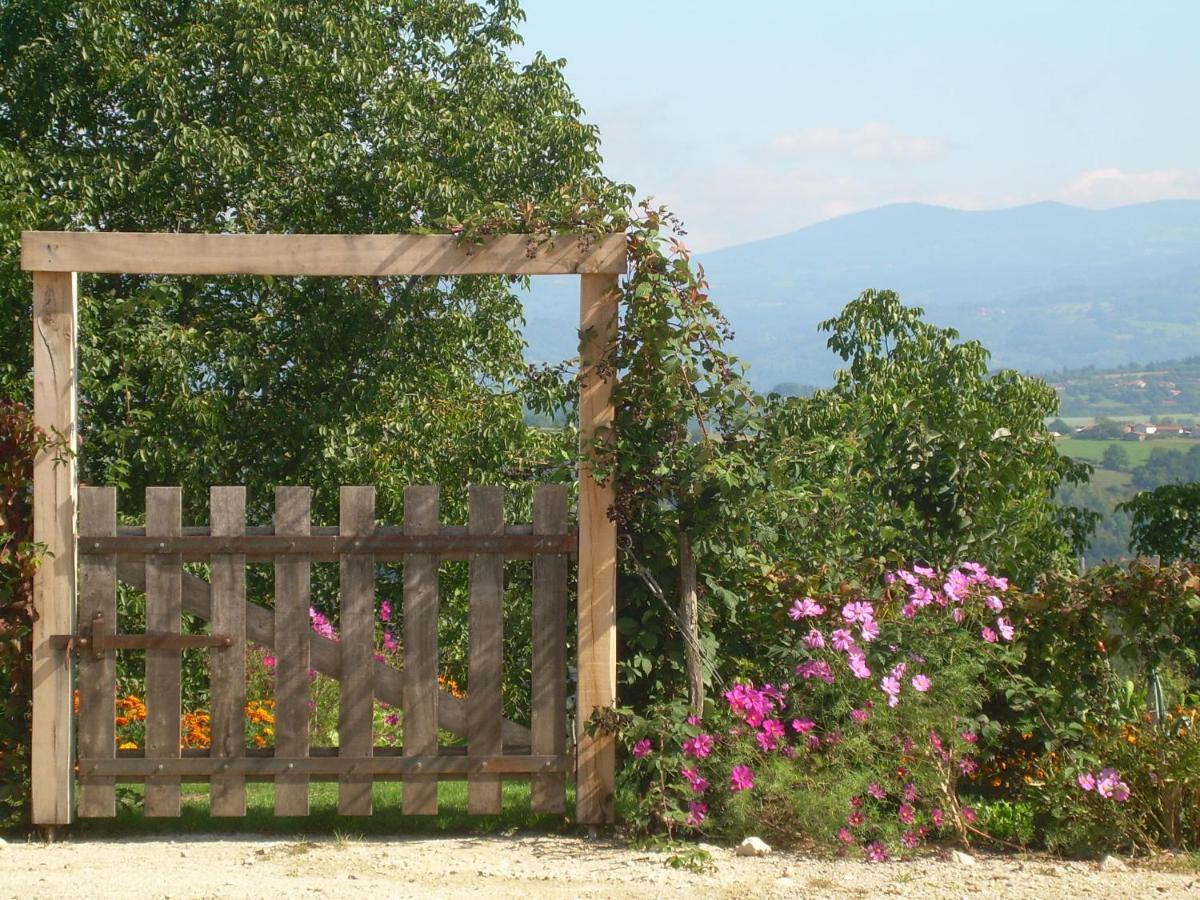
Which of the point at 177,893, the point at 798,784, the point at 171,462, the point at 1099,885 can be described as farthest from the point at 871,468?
the point at 171,462

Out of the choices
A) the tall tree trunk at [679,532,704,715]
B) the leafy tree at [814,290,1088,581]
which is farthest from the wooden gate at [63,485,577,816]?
the leafy tree at [814,290,1088,581]

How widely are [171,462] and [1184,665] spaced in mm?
7242

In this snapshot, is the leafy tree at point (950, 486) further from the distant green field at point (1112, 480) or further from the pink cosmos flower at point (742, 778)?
the distant green field at point (1112, 480)

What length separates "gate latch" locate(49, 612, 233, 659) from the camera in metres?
4.90

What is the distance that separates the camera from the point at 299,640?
494cm

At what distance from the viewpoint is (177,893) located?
167 inches

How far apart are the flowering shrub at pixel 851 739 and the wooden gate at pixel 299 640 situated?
576 millimetres

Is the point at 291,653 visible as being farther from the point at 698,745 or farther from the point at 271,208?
the point at 271,208

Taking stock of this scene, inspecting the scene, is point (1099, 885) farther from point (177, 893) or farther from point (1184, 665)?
point (177, 893)

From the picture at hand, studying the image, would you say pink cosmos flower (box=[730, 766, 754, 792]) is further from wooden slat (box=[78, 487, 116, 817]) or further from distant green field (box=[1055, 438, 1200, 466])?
distant green field (box=[1055, 438, 1200, 466])

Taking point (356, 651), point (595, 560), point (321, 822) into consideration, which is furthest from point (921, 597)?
point (321, 822)

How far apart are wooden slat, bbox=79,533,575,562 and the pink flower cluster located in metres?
2.28

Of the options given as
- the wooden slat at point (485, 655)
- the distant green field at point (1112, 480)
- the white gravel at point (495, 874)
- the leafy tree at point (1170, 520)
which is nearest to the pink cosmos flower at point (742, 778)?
the white gravel at point (495, 874)

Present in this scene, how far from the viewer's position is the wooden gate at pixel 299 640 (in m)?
4.95
